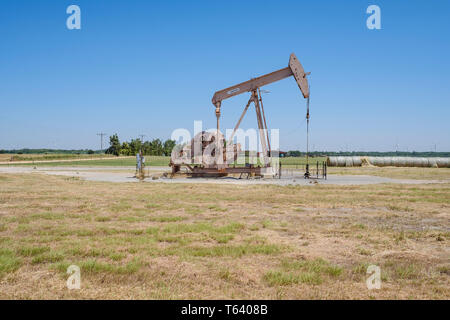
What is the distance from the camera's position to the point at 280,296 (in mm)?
3455

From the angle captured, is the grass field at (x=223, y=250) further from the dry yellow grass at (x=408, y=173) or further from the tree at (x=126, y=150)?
the tree at (x=126, y=150)

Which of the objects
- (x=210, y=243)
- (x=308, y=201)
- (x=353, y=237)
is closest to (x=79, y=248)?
(x=210, y=243)

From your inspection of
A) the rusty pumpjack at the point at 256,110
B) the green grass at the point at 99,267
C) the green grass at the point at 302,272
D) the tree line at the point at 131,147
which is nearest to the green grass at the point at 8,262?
the green grass at the point at 99,267

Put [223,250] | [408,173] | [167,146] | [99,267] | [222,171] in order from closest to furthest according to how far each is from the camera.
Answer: [99,267]
[223,250]
[222,171]
[408,173]
[167,146]

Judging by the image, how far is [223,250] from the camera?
506cm

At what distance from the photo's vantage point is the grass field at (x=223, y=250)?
12.0 feet

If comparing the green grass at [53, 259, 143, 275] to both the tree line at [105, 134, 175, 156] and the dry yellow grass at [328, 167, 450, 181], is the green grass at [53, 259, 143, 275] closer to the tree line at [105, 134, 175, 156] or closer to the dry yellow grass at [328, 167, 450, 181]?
the dry yellow grass at [328, 167, 450, 181]

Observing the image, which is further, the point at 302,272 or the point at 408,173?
the point at 408,173

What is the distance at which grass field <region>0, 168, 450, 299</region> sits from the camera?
12.0 ft

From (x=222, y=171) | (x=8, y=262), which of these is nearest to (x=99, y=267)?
(x=8, y=262)

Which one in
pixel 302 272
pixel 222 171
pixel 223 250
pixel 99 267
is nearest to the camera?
pixel 302 272

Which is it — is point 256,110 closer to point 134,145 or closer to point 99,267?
point 99,267
